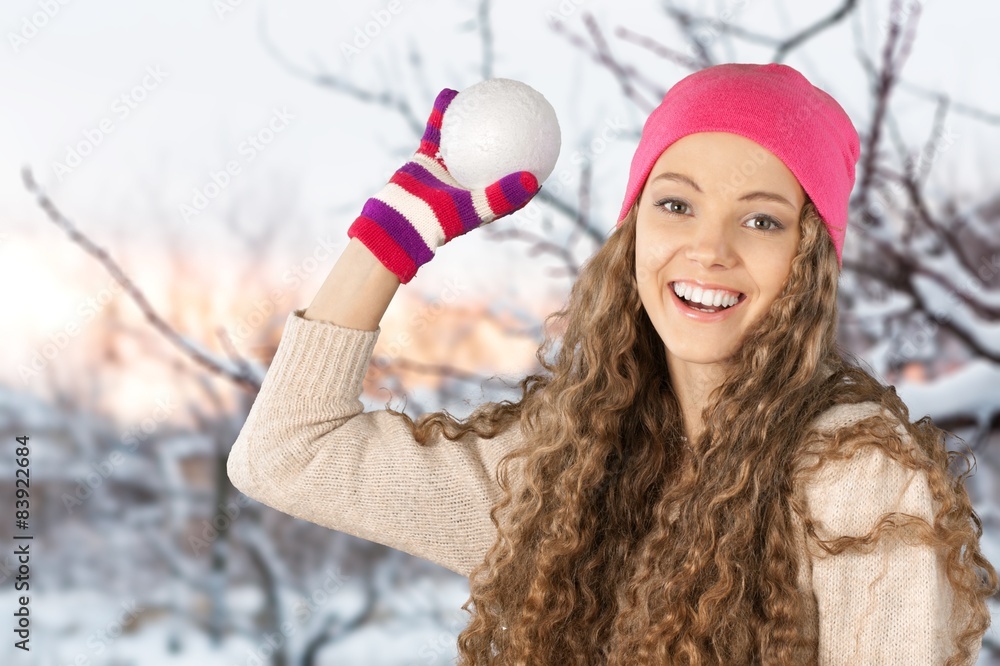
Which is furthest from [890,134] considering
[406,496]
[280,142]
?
[406,496]

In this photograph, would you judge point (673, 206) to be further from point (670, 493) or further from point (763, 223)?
point (670, 493)

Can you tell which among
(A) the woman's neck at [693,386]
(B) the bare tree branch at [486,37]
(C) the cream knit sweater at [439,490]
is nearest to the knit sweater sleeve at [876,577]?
(C) the cream knit sweater at [439,490]

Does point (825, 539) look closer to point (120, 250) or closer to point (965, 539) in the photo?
point (965, 539)

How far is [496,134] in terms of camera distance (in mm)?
1642

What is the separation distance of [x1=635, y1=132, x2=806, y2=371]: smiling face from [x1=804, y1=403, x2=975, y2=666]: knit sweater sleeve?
0.25 metres

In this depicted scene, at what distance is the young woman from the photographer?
144 cm

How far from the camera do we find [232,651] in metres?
3.02

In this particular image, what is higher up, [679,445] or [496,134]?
[496,134]

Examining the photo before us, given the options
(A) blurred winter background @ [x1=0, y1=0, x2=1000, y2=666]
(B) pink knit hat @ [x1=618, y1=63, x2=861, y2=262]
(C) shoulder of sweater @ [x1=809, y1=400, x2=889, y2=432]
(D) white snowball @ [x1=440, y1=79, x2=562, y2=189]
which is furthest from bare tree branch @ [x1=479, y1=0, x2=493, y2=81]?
(C) shoulder of sweater @ [x1=809, y1=400, x2=889, y2=432]

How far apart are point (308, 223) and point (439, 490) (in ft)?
4.46

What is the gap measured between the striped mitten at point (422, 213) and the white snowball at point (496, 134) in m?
0.02

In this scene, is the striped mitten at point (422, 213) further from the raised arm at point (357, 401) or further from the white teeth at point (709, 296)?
the white teeth at point (709, 296)

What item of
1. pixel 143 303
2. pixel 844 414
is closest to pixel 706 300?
pixel 844 414

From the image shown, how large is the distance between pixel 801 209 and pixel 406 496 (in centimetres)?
71
